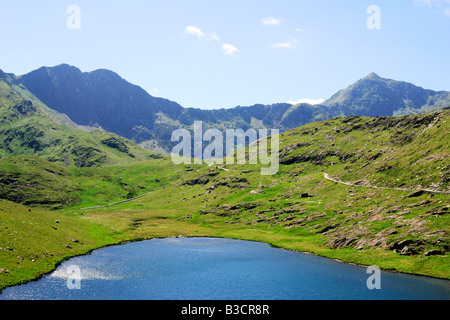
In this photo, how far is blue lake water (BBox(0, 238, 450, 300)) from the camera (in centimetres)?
6291

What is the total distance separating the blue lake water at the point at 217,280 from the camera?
62.9 metres

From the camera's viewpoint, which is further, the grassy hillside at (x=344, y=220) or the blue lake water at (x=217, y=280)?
the grassy hillside at (x=344, y=220)

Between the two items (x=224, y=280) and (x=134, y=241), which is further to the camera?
(x=134, y=241)

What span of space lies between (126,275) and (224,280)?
84.1 ft

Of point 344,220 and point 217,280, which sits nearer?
point 217,280

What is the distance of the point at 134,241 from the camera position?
130125mm

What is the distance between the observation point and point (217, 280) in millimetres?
75562

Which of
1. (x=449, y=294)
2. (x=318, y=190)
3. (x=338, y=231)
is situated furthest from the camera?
(x=318, y=190)

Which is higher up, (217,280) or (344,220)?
(344,220)

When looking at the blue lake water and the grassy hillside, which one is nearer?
the blue lake water
